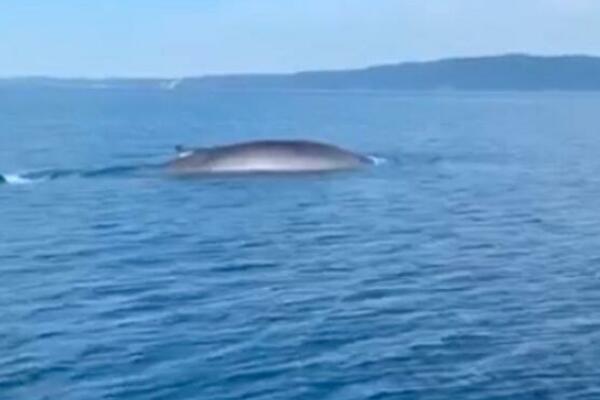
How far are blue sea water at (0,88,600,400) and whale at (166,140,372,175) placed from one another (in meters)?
2.02

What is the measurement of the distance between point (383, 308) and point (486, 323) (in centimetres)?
274

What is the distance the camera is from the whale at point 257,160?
221 feet

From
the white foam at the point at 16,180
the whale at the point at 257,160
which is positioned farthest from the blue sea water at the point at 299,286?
the whale at the point at 257,160

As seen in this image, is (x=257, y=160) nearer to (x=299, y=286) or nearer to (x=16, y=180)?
(x=16, y=180)

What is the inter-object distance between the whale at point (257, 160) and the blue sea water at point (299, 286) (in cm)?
202

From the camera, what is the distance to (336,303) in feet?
103

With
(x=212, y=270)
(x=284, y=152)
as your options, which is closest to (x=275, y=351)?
(x=212, y=270)

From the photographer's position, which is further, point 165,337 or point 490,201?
point 490,201

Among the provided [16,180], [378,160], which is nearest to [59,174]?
[16,180]

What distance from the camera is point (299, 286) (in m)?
33.8

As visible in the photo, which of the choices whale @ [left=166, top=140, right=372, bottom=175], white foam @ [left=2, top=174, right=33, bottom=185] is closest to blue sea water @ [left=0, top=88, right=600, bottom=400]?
white foam @ [left=2, top=174, right=33, bottom=185]

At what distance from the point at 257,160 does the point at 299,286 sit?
34392 millimetres

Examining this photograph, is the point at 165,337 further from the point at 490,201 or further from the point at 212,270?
the point at 490,201

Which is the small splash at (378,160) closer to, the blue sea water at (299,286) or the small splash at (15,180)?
the blue sea water at (299,286)
